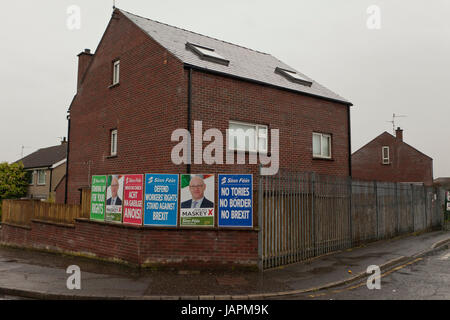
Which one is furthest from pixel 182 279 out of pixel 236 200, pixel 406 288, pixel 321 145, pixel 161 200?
pixel 321 145

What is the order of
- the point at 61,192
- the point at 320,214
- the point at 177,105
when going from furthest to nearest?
1. the point at 61,192
2. the point at 177,105
3. the point at 320,214

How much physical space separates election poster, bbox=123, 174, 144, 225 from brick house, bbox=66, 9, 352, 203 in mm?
1300

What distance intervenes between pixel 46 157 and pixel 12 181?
4297mm

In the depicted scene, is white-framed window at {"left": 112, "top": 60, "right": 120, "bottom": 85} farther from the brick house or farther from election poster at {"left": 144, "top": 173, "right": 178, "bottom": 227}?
election poster at {"left": 144, "top": 173, "right": 178, "bottom": 227}

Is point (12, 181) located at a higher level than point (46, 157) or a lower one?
lower

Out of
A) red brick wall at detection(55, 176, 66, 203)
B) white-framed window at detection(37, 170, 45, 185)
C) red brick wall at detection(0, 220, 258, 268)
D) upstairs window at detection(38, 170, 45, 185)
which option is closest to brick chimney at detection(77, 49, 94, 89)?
red brick wall at detection(55, 176, 66, 203)

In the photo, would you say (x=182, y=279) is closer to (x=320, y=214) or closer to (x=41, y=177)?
(x=320, y=214)

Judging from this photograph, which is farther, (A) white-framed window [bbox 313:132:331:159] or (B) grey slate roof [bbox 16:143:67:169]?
(B) grey slate roof [bbox 16:143:67:169]

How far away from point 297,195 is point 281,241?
137 centimetres

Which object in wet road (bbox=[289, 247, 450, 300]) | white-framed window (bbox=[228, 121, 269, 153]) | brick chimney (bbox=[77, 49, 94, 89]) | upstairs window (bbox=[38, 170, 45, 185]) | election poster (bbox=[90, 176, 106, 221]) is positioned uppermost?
brick chimney (bbox=[77, 49, 94, 89])

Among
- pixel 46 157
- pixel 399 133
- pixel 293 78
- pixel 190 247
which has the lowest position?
pixel 190 247

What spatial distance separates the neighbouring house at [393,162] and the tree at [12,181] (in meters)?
33.2

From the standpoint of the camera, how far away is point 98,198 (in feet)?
35.3

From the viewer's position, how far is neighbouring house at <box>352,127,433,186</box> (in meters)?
33.6
